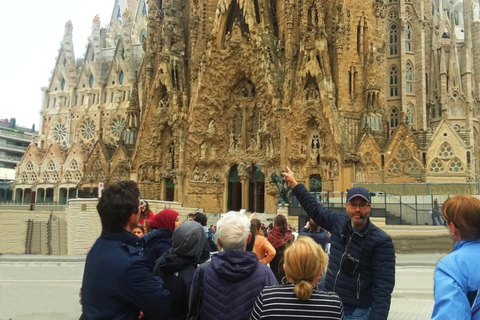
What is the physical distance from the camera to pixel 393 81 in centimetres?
4262

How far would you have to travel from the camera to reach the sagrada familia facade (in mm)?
30562

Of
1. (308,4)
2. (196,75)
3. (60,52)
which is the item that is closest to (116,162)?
(196,75)

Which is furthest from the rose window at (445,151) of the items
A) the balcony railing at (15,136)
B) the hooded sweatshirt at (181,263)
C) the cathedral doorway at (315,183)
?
the balcony railing at (15,136)

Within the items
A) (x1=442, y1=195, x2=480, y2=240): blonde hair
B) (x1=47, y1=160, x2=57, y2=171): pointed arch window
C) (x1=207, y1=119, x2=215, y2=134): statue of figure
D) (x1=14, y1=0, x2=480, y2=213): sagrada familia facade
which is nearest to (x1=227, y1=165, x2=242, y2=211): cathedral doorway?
(x1=14, y1=0, x2=480, y2=213): sagrada familia facade

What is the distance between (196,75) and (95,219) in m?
18.2

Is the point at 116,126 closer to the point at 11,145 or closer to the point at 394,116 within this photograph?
the point at 394,116

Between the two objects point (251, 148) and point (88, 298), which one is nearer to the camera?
point (88, 298)

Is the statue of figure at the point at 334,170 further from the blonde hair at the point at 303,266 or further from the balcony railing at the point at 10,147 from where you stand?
the balcony railing at the point at 10,147

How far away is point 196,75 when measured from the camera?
35719 mm

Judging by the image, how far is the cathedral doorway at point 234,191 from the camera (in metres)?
35.5

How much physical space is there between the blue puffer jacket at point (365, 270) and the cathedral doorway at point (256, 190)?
2956 centimetres

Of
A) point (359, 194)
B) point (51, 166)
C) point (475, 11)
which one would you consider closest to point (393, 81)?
point (475, 11)

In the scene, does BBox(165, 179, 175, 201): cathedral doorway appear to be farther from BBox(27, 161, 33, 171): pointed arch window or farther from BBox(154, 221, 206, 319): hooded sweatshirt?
BBox(154, 221, 206, 319): hooded sweatshirt

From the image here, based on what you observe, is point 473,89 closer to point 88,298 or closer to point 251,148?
point 251,148
